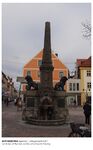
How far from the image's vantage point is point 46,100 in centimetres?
1210

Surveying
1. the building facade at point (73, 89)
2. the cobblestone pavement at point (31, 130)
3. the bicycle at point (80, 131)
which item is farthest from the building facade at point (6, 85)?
the building facade at point (73, 89)

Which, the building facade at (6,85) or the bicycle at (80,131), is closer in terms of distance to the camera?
the bicycle at (80,131)

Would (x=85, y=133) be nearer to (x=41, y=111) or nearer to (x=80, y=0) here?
(x=80, y=0)

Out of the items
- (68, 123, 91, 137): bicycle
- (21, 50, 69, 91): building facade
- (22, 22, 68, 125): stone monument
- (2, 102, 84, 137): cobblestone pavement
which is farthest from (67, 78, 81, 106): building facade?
(68, 123, 91, 137): bicycle

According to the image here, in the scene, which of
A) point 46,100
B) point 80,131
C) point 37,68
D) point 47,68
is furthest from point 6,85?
point 80,131

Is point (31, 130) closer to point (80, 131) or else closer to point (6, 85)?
point (80, 131)

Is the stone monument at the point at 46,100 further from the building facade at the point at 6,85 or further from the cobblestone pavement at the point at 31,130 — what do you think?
the building facade at the point at 6,85

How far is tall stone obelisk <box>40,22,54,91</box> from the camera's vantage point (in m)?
12.9

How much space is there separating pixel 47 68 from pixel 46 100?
1664mm

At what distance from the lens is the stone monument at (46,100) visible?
12.1 m

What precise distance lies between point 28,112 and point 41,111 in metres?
0.90

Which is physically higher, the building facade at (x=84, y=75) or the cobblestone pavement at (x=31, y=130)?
the building facade at (x=84, y=75)

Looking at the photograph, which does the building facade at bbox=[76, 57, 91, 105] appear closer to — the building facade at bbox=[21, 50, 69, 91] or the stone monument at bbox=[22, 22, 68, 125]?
the building facade at bbox=[21, 50, 69, 91]

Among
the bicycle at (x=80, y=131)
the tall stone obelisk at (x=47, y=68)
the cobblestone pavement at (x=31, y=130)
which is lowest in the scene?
the cobblestone pavement at (x=31, y=130)
